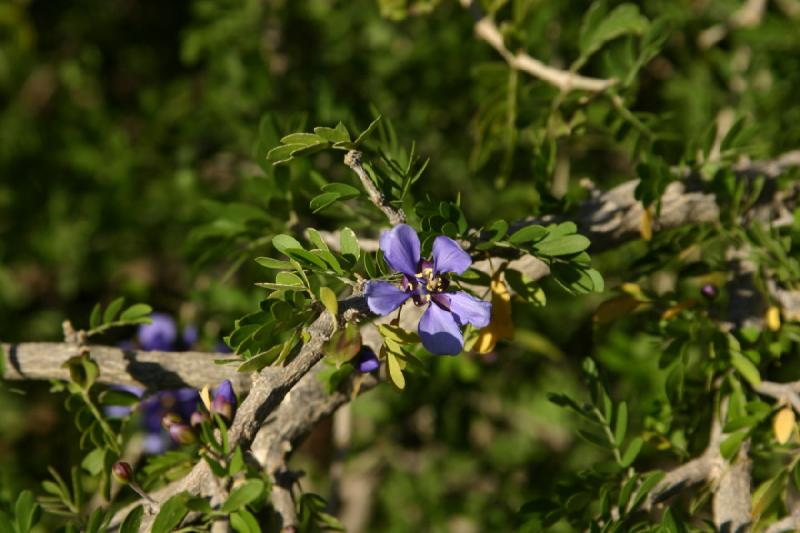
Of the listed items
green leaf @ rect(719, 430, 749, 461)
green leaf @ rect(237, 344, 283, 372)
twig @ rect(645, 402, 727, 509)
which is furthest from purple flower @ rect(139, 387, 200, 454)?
green leaf @ rect(719, 430, 749, 461)

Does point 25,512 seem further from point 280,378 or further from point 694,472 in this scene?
point 694,472

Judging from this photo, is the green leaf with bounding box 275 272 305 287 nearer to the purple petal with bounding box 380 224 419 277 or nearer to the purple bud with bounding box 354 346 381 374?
the purple petal with bounding box 380 224 419 277

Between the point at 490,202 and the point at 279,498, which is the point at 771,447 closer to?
the point at 279,498

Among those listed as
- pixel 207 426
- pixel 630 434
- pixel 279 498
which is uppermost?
pixel 207 426

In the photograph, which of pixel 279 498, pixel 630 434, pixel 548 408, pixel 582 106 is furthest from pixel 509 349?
pixel 279 498

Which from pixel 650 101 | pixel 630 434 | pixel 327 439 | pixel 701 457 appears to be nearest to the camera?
pixel 701 457

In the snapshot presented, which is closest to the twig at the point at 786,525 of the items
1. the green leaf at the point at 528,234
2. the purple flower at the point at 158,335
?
the green leaf at the point at 528,234
